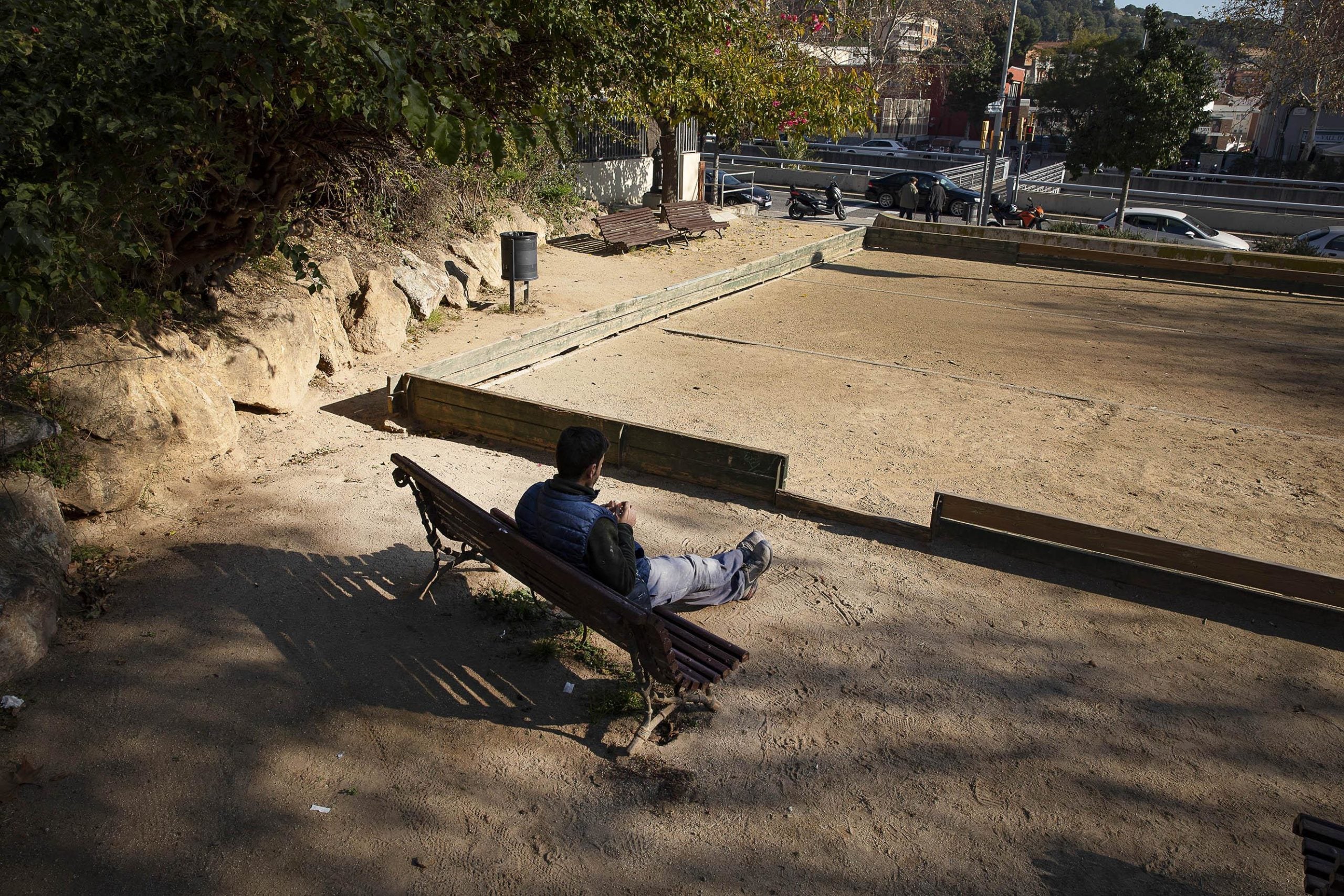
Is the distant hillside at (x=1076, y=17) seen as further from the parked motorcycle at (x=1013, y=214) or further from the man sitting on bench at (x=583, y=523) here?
the man sitting on bench at (x=583, y=523)

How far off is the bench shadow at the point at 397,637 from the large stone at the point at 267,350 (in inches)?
97.1

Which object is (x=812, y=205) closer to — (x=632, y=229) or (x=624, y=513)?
(x=632, y=229)

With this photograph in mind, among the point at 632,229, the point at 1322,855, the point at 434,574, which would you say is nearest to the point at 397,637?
the point at 434,574

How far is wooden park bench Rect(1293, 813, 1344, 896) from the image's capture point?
115 inches

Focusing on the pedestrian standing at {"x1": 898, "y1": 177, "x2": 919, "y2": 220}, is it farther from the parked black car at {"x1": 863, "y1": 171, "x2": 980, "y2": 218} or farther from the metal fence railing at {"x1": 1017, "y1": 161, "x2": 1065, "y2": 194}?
the metal fence railing at {"x1": 1017, "y1": 161, "x2": 1065, "y2": 194}

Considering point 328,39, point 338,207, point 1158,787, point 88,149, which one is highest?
point 328,39

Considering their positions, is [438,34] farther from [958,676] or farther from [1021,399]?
[1021,399]

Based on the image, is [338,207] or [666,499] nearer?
[666,499]

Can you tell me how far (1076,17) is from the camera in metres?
115

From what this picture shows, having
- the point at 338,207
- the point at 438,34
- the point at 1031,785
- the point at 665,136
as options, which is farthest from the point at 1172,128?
the point at 1031,785

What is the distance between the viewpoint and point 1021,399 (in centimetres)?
958

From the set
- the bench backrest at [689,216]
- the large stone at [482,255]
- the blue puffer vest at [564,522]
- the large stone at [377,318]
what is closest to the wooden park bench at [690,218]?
the bench backrest at [689,216]

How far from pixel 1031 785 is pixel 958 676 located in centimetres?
81

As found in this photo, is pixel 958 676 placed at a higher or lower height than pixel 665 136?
lower
